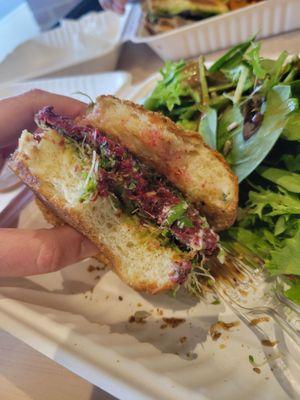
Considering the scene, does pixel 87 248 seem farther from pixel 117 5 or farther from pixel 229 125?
pixel 117 5

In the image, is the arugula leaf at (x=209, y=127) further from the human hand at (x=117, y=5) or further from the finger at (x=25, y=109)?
the human hand at (x=117, y=5)

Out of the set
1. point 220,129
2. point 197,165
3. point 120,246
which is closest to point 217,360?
point 120,246

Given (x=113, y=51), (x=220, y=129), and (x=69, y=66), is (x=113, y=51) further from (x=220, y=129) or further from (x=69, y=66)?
(x=220, y=129)

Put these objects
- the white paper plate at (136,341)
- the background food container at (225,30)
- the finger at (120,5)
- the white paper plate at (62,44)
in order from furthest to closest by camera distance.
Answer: the finger at (120,5) < the white paper plate at (62,44) < the background food container at (225,30) < the white paper plate at (136,341)

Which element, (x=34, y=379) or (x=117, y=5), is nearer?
(x=34, y=379)

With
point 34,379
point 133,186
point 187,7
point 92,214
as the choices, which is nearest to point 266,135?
point 133,186

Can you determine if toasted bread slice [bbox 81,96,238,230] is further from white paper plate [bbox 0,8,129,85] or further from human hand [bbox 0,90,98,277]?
white paper plate [bbox 0,8,129,85]

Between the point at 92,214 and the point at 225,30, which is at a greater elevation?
the point at 225,30

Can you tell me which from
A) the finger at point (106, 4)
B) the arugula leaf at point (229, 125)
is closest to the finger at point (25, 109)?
the arugula leaf at point (229, 125)
